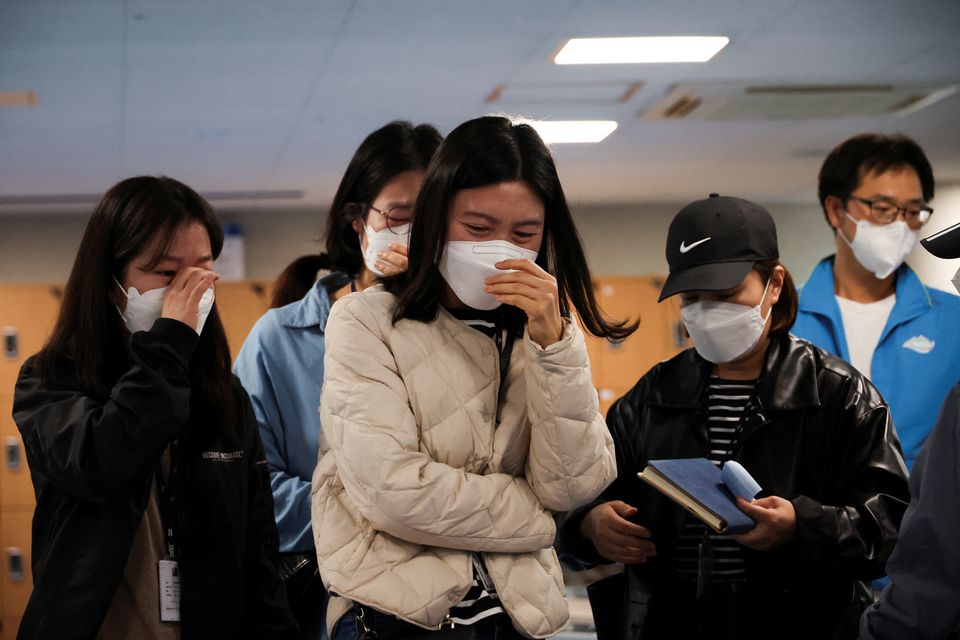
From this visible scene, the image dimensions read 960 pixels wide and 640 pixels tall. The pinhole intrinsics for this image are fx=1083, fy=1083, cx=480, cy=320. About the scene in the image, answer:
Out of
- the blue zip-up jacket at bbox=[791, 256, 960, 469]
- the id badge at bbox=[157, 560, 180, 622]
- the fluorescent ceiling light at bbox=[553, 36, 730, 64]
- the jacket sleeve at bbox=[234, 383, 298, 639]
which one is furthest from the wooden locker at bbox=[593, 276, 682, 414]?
the id badge at bbox=[157, 560, 180, 622]

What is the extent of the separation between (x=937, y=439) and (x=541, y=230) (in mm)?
687

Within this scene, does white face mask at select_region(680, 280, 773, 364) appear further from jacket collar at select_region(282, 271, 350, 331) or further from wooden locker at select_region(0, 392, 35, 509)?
wooden locker at select_region(0, 392, 35, 509)

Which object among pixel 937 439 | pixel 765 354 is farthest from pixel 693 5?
pixel 937 439

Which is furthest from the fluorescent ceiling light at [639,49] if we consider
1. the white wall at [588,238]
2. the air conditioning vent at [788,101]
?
the white wall at [588,238]

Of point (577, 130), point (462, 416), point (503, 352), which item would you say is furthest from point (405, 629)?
point (577, 130)

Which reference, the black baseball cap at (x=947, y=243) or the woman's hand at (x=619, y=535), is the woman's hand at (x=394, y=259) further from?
the black baseball cap at (x=947, y=243)

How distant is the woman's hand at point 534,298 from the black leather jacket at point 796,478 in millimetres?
604

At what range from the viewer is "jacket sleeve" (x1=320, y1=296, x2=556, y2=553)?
1579 mm

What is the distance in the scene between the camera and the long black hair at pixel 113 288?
75.9 inches

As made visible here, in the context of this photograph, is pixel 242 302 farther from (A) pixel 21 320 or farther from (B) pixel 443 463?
(B) pixel 443 463

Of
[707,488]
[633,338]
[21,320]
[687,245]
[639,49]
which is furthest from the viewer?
[633,338]

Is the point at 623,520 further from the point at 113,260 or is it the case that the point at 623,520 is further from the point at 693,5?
the point at 693,5

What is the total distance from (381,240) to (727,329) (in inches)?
30.8

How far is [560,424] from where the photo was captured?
1.65 metres
